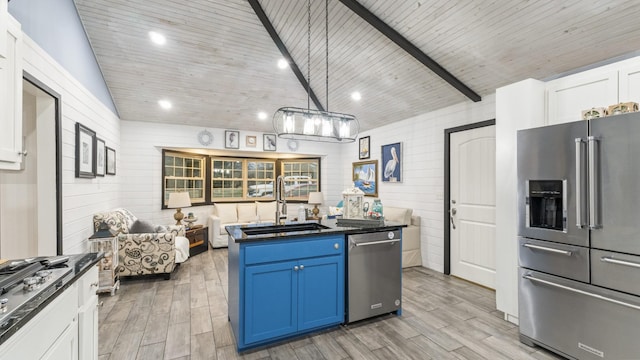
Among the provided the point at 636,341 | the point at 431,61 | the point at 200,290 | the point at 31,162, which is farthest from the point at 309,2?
the point at 636,341

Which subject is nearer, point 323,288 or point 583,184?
point 583,184

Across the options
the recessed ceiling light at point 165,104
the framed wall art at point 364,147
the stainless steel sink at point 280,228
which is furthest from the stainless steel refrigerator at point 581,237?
the recessed ceiling light at point 165,104

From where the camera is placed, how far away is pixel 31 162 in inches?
103

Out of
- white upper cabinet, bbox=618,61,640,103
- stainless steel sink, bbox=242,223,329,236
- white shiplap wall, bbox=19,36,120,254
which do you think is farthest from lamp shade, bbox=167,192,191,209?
white upper cabinet, bbox=618,61,640,103

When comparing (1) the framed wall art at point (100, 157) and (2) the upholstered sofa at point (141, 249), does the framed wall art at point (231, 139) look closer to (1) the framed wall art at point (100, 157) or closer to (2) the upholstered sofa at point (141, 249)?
(1) the framed wall art at point (100, 157)

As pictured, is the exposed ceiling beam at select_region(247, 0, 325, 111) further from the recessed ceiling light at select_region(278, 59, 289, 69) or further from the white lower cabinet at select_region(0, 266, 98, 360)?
the white lower cabinet at select_region(0, 266, 98, 360)

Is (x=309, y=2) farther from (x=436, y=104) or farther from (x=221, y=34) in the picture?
(x=436, y=104)

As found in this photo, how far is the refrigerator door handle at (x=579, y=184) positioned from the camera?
208 cm

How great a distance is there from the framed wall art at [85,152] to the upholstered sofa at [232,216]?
2.56 m

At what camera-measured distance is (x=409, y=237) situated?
4.61 meters

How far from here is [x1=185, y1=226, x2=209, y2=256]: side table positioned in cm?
521

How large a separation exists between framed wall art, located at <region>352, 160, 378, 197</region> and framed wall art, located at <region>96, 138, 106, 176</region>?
4.50m

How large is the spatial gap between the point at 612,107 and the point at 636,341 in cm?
163

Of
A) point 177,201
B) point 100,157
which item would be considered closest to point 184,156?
point 177,201
